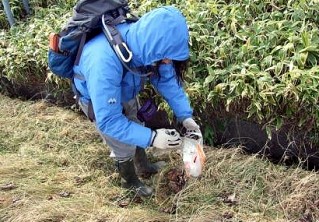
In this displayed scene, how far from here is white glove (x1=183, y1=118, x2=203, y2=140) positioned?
9.91 feet

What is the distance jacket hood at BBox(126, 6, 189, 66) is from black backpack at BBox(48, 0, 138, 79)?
11 cm

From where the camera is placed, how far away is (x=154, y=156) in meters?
3.78

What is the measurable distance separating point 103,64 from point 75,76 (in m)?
0.46

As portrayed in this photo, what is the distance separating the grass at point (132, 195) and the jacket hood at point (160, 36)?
104 cm

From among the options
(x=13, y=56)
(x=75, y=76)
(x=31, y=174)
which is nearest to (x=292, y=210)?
(x=75, y=76)

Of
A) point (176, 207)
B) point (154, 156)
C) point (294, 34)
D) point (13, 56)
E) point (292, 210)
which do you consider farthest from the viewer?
point (13, 56)

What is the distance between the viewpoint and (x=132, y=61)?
2.70 meters

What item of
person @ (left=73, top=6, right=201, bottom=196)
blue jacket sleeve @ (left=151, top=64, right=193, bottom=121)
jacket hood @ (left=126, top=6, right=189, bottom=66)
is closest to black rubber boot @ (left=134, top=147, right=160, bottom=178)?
person @ (left=73, top=6, right=201, bottom=196)

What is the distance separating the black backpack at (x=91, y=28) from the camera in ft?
8.76

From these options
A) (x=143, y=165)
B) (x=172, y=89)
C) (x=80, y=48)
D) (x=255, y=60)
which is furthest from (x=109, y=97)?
(x=255, y=60)

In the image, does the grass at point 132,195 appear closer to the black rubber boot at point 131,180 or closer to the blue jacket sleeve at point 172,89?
the black rubber boot at point 131,180

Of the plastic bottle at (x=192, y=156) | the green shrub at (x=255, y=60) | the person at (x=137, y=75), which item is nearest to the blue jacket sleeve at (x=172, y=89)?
the person at (x=137, y=75)

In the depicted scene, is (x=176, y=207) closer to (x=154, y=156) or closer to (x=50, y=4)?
(x=154, y=156)

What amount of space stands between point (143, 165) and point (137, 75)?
104cm
